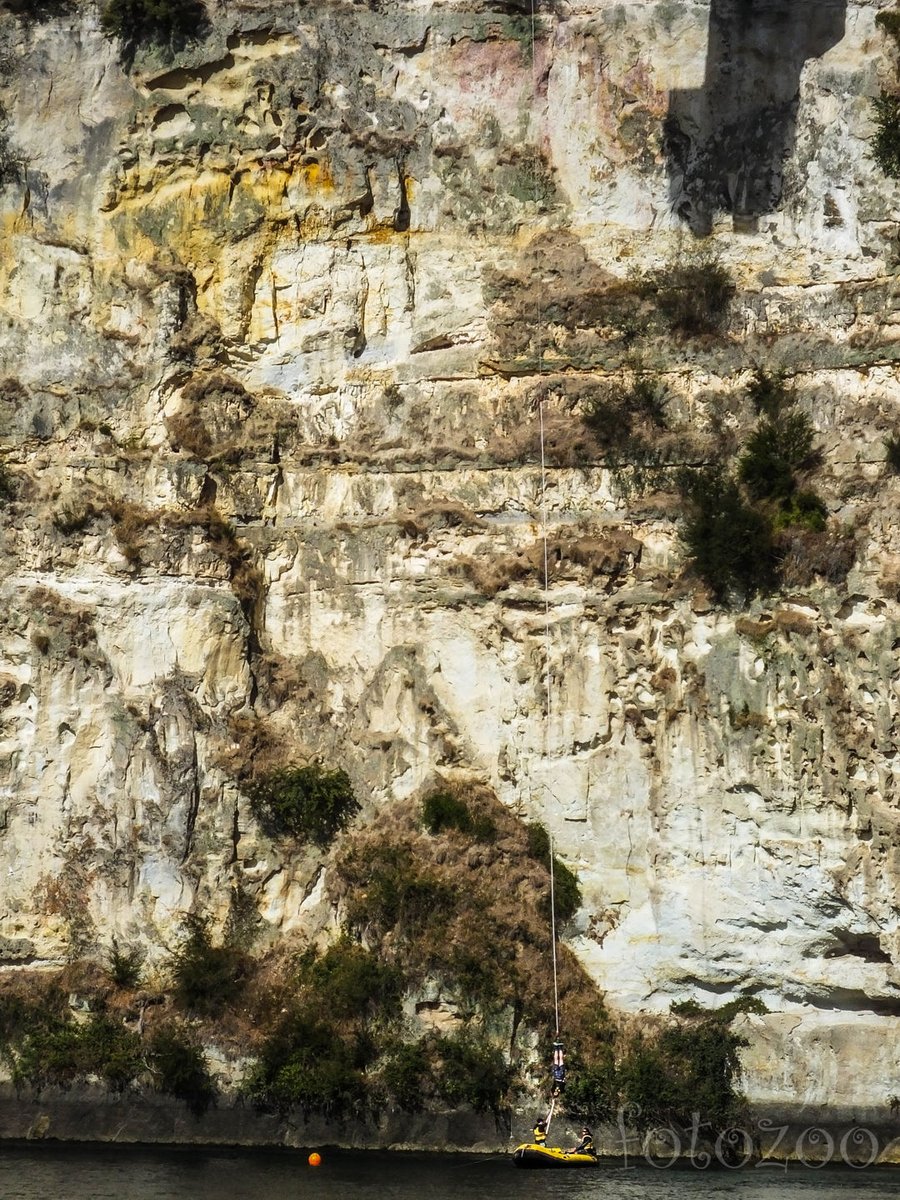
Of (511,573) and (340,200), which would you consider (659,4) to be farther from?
(511,573)

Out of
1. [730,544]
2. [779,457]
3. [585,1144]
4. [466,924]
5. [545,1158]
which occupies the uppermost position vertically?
[779,457]

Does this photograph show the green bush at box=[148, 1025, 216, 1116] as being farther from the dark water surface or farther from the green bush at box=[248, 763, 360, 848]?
the green bush at box=[248, 763, 360, 848]

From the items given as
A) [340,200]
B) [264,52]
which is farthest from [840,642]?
[264,52]

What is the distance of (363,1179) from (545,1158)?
8.67 feet

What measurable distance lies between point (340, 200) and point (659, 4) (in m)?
6.31

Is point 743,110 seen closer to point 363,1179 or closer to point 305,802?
point 305,802

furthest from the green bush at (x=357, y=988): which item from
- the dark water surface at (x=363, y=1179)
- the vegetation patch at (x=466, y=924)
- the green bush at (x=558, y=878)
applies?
the green bush at (x=558, y=878)

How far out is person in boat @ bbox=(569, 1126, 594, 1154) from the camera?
94.1 feet

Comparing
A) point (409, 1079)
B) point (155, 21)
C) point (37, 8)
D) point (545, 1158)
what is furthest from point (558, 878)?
point (37, 8)

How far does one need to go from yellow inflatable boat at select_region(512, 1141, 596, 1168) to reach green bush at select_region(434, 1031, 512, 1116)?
4.70 feet

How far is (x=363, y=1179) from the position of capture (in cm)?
2720

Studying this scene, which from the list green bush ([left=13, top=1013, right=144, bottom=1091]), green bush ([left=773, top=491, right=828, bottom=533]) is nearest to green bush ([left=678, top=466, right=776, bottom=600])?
green bush ([left=773, top=491, right=828, bottom=533])

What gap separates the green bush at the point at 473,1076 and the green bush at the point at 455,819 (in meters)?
3.28

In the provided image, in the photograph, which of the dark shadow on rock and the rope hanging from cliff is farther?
the dark shadow on rock
